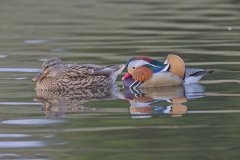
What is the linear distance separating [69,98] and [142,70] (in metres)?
1.33

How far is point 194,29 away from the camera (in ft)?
69.6

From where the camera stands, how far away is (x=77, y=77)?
14359 millimetres

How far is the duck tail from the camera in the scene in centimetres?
1401

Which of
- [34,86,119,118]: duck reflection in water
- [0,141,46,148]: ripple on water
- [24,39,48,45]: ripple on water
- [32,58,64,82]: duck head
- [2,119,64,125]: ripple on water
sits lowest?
[34,86,119,118]: duck reflection in water

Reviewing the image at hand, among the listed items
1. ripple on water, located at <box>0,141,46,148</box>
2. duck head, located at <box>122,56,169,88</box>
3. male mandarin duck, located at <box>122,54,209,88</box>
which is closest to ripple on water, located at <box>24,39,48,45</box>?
duck head, located at <box>122,56,169,88</box>

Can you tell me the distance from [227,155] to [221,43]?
9.28 meters

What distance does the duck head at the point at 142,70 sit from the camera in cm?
1403

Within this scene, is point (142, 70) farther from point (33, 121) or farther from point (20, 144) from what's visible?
point (20, 144)

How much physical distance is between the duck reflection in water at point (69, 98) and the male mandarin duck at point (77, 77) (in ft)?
0.39

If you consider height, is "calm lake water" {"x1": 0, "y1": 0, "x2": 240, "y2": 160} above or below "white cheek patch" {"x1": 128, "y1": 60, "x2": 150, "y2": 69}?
below

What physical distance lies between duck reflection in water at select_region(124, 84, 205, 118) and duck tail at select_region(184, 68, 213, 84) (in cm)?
10

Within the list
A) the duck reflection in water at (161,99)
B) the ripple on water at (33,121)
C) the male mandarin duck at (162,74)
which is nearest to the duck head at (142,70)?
the male mandarin duck at (162,74)

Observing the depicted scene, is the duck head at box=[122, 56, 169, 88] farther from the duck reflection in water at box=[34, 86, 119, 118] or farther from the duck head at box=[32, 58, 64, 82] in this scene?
the duck head at box=[32, 58, 64, 82]

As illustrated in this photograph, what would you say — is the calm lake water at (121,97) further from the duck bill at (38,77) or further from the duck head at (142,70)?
the duck head at (142,70)
